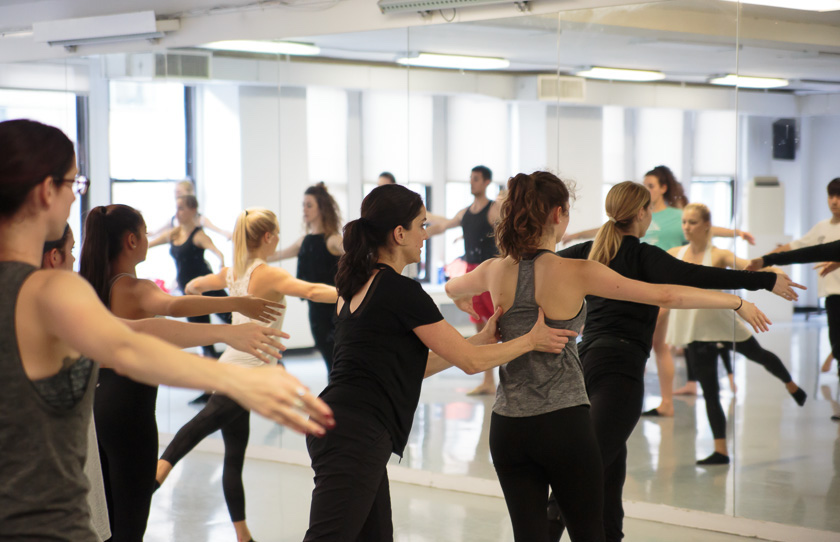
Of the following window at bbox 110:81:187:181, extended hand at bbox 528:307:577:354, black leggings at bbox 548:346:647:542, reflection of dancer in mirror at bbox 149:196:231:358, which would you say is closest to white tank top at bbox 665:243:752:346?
black leggings at bbox 548:346:647:542

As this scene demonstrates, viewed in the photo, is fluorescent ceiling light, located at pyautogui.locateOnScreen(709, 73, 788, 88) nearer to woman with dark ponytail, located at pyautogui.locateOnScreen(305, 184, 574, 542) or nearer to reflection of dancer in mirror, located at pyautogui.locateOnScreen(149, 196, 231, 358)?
woman with dark ponytail, located at pyautogui.locateOnScreen(305, 184, 574, 542)

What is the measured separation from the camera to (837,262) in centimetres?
411

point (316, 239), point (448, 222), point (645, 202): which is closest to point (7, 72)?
point (316, 239)

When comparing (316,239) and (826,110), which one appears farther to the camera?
(316,239)

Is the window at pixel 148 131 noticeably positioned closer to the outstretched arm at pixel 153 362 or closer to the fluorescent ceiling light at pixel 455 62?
the fluorescent ceiling light at pixel 455 62

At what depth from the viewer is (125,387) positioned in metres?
3.12

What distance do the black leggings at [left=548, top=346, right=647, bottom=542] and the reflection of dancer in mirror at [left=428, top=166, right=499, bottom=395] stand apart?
1.70 metres

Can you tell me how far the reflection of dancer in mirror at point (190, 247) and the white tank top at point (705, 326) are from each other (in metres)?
3.13

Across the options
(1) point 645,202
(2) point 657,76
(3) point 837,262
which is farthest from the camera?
(2) point 657,76

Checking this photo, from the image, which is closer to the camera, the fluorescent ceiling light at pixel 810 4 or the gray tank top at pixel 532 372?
the gray tank top at pixel 532 372

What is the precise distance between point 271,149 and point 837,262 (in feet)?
11.6

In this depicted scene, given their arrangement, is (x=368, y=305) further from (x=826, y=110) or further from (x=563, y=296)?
(x=826, y=110)

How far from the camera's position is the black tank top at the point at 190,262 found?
6188 mm

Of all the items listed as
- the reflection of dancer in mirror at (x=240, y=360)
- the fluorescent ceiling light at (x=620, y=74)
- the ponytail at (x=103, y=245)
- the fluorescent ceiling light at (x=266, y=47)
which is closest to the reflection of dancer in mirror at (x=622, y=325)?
the fluorescent ceiling light at (x=620, y=74)
